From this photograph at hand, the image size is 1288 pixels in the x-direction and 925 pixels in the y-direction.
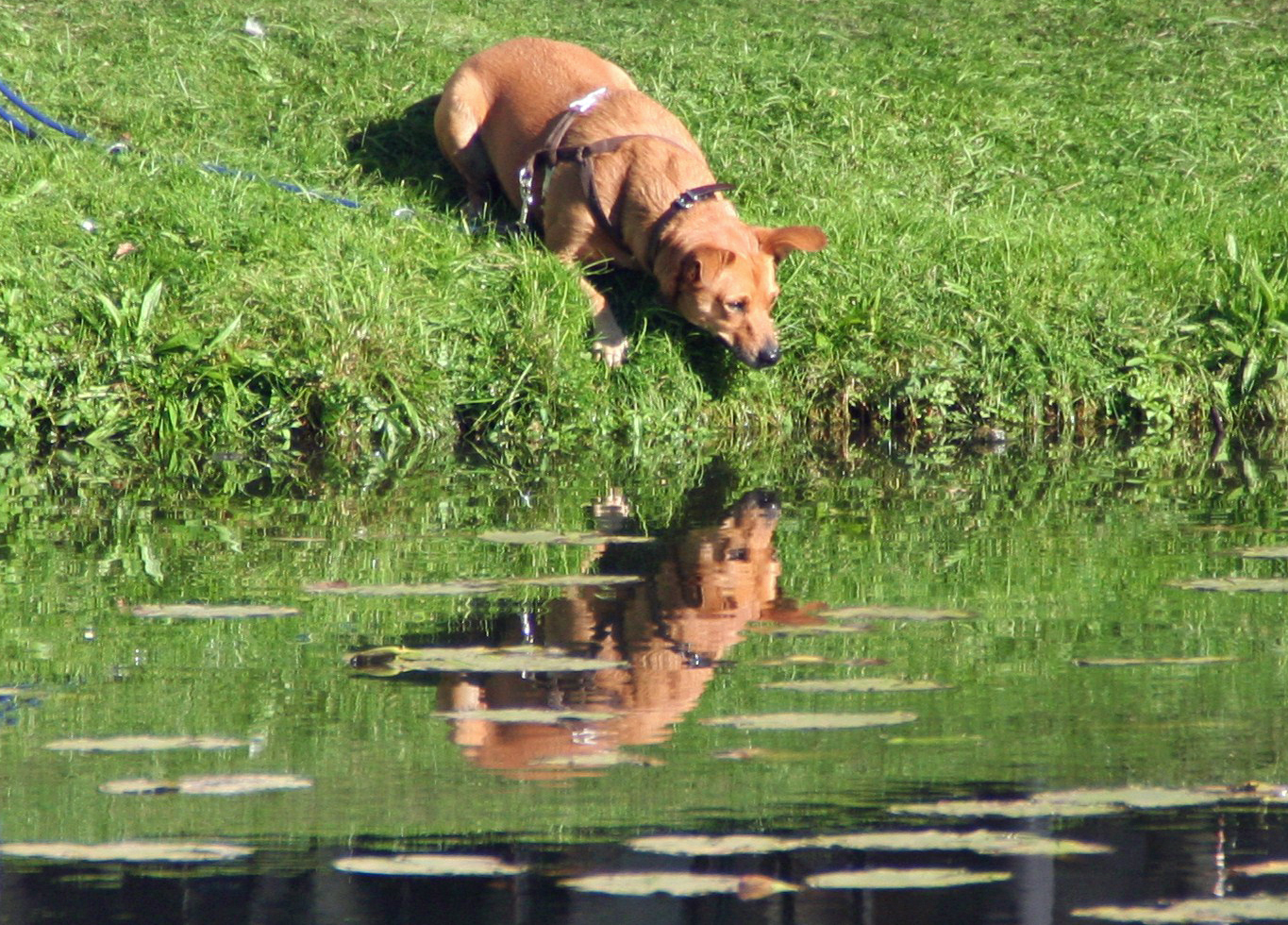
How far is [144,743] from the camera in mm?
2895

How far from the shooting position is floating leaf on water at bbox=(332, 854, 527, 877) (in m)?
2.39

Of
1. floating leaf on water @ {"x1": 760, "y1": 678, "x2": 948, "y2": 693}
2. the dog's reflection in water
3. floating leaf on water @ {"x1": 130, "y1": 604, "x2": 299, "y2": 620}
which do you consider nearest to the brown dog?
the dog's reflection in water

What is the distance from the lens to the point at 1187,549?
455 cm

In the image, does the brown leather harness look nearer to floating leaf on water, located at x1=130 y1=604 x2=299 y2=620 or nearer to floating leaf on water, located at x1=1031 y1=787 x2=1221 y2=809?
floating leaf on water, located at x1=130 y1=604 x2=299 y2=620

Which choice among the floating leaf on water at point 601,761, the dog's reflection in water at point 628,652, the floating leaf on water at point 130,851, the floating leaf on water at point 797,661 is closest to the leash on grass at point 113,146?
the dog's reflection in water at point 628,652

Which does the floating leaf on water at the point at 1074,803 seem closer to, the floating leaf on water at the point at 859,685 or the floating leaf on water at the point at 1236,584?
the floating leaf on water at the point at 859,685

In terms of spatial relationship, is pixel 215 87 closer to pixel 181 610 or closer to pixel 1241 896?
pixel 181 610

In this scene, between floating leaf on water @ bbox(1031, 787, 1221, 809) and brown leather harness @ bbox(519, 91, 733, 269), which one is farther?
brown leather harness @ bbox(519, 91, 733, 269)

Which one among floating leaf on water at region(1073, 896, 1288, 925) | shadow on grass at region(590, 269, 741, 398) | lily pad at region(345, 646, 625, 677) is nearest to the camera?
floating leaf on water at region(1073, 896, 1288, 925)

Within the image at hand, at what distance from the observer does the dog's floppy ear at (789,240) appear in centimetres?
668

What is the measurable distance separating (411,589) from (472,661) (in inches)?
27.5

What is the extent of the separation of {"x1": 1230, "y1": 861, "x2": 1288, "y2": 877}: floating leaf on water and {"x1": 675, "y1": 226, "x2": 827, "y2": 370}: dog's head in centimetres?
424

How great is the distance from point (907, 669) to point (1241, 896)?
45.4 inches

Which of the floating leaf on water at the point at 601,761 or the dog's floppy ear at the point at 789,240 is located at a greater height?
the dog's floppy ear at the point at 789,240
